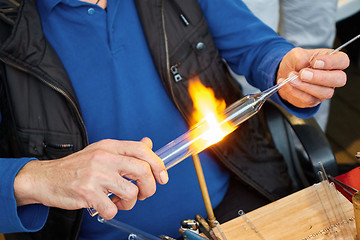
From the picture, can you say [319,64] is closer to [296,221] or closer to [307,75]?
[307,75]

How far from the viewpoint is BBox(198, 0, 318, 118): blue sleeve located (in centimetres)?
110

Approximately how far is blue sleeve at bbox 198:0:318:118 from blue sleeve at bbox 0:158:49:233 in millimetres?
649

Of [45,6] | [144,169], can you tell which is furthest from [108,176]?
[45,6]

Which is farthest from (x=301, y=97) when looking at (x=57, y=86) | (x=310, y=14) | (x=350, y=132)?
(x=350, y=132)

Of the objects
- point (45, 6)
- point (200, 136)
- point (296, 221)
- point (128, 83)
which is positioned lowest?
point (296, 221)

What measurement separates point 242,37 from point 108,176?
0.66 meters

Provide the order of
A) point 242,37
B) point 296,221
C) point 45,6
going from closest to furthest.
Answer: point 296,221, point 45,6, point 242,37

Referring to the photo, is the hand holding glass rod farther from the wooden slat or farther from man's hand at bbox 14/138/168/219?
the wooden slat

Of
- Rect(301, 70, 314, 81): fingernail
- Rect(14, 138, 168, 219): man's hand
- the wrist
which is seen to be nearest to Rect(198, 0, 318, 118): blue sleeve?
Rect(301, 70, 314, 81): fingernail

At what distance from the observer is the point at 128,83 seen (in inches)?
42.8

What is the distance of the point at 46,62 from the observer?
1.00 meters

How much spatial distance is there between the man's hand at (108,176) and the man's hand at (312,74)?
1.20 ft

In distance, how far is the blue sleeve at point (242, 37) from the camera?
1100mm

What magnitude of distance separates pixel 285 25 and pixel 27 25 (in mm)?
1227
